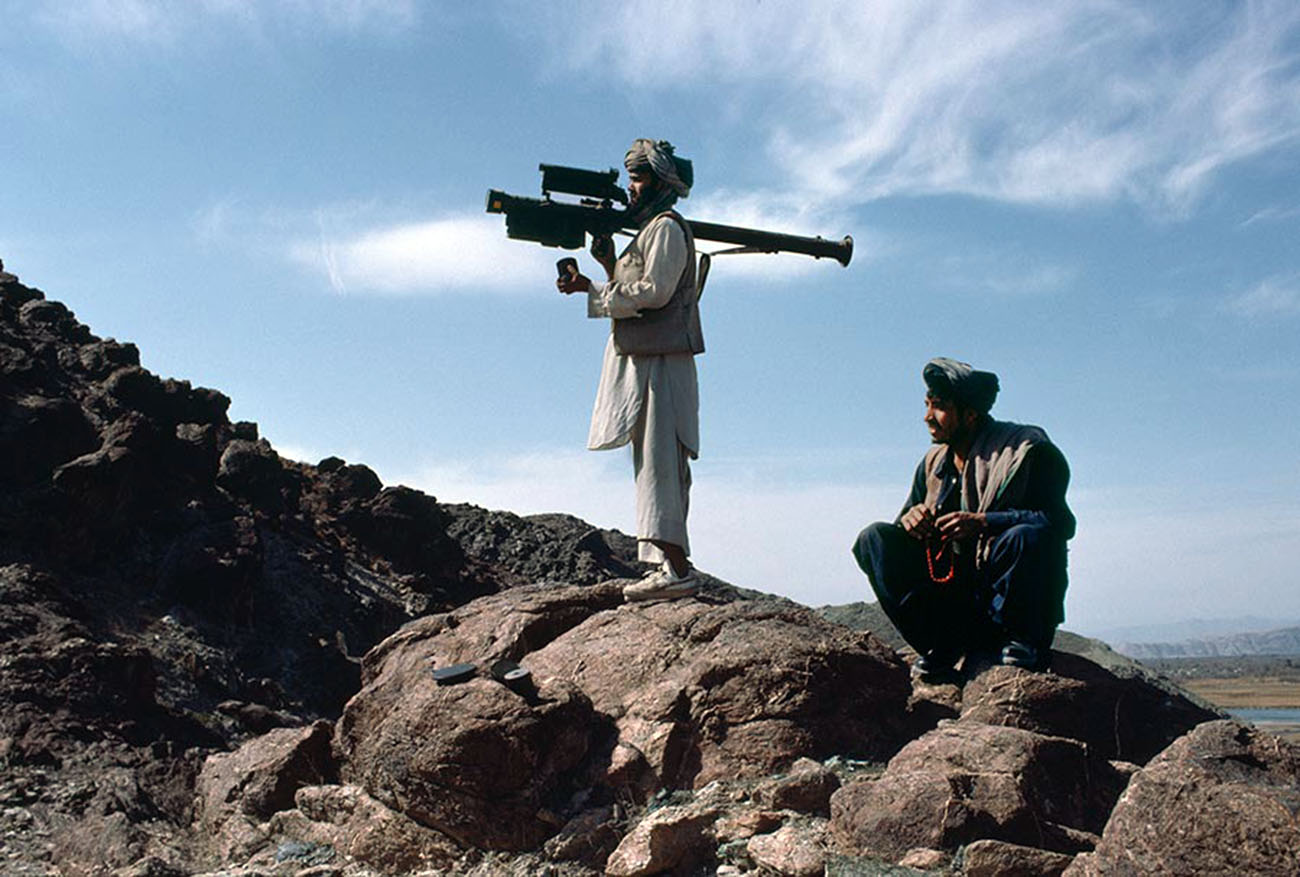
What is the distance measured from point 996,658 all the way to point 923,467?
1.05m

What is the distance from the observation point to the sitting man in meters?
6.02

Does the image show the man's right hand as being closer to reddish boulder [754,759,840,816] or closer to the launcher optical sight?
reddish boulder [754,759,840,816]

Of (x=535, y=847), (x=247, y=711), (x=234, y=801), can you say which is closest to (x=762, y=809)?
(x=535, y=847)

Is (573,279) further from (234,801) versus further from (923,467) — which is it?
(234,801)

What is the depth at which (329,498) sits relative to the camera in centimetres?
1959

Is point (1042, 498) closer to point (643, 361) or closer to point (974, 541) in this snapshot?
point (974, 541)

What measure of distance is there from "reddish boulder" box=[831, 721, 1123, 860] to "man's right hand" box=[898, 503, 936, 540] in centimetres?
102

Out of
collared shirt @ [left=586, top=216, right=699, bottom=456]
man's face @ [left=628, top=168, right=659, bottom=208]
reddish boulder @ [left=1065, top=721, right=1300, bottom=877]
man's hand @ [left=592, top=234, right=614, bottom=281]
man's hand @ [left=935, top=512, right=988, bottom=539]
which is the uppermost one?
man's face @ [left=628, top=168, right=659, bottom=208]

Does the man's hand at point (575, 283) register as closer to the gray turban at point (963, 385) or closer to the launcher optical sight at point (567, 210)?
the launcher optical sight at point (567, 210)

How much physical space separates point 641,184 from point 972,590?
3.23 m

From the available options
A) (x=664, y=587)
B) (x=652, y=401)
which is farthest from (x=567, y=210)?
(x=664, y=587)

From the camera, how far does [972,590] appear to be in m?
6.30

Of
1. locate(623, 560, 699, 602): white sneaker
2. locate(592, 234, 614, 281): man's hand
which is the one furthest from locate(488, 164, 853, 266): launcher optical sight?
locate(623, 560, 699, 602): white sneaker

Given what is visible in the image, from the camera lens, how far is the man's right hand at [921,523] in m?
6.19
